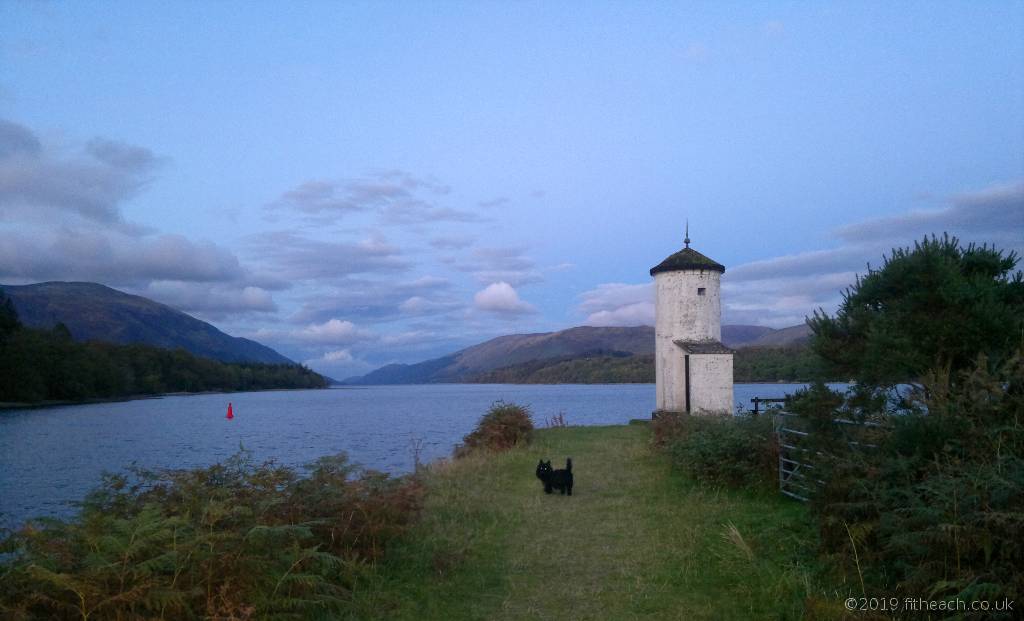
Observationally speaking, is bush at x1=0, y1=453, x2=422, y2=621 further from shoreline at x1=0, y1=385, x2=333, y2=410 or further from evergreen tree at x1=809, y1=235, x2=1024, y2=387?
shoreline at x1=0, y1=385, x2=333, y2=410

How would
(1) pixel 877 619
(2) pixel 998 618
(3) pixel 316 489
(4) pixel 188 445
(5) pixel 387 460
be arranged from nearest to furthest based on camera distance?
(2) pixel 998 618 → (1) pixel 877 619 → (3) pixel 316 489 → (5) pixel 387 460 → (4) pixel 188 445

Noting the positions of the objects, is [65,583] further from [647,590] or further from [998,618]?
[998,618]

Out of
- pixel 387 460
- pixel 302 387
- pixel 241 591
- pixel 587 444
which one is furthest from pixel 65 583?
pixel 302 387

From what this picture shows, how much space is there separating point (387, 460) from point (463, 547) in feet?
58.0

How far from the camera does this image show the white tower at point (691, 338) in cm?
2373

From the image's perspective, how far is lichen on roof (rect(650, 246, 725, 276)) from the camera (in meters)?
24.5

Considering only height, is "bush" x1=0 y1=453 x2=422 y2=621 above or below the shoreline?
above

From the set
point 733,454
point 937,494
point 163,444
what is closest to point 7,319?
point 163,444

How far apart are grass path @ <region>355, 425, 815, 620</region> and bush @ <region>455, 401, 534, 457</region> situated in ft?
26.8

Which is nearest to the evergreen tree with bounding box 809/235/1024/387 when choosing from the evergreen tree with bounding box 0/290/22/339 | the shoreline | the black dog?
the black dog

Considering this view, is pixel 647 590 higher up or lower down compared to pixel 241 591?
lower down

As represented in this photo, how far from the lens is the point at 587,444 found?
21.7 m

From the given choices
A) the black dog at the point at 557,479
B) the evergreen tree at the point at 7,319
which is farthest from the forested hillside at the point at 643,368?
the evergreen tree at the point at 7,319

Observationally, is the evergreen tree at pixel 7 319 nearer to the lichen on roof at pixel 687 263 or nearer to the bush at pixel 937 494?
the lichen on roof at pixel 687 263
